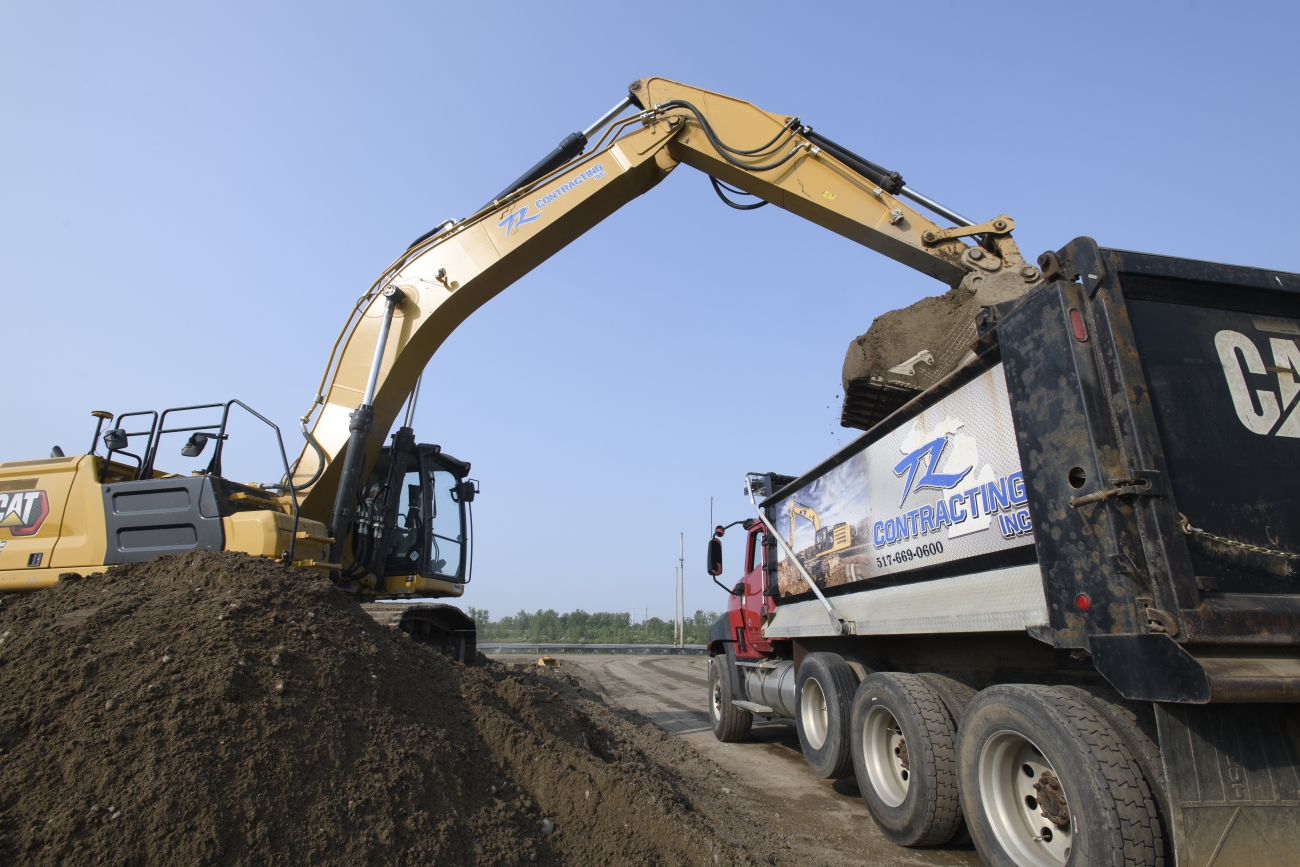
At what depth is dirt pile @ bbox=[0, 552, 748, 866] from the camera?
2883 mm

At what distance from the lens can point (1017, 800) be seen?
337 cm

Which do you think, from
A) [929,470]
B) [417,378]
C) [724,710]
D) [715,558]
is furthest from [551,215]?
[724,710]

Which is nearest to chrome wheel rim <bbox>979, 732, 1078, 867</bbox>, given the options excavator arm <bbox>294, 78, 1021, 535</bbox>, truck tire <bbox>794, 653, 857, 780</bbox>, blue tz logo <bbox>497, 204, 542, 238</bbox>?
truck tire <bbox>794, 653, 857, 780</bbox>

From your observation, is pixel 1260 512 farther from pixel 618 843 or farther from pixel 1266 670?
pixel 618 843

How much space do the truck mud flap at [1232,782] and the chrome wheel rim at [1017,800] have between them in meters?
0.58

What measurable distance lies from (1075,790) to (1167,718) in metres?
0.46

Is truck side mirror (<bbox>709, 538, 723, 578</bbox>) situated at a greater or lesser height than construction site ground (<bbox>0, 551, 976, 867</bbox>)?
greater

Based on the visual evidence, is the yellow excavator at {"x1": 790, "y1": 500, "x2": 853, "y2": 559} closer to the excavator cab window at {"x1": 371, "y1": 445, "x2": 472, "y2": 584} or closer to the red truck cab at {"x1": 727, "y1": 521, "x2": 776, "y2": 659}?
the red truck cab at {"x1": 727, "y1": 521, "x2": 776, "y2": 659}

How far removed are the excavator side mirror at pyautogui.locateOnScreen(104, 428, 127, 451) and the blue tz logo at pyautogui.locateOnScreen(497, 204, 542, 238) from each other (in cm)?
358

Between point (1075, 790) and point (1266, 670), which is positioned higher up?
point (1266, 670)

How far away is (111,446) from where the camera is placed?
5.69m

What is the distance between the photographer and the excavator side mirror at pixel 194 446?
215 inches

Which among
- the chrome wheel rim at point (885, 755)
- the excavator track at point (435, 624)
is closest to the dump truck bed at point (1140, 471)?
the chrome wheel rim at point (885, 755)

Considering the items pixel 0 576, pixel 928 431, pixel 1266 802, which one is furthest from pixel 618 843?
pixel 0 576
